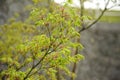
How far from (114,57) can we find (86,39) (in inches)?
88.3

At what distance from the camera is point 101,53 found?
18.0 meters

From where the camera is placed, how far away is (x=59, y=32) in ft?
20.8

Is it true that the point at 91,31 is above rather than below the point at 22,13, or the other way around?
below

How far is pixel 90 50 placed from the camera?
17.2 metres

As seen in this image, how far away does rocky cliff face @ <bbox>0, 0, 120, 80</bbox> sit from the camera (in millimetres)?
16594

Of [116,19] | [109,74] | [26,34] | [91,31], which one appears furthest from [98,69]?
[26,34]

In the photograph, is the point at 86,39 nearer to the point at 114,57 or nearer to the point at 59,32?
the point at 114,57

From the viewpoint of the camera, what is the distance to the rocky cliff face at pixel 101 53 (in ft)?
54.4

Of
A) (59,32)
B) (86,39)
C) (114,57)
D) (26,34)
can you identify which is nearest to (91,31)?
(86,39)

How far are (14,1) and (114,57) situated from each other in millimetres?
7771

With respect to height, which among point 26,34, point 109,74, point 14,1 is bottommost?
point 109,74

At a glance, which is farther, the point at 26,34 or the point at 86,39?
the point at 86,39

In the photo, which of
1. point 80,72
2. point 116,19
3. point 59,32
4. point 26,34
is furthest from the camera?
point 116,19

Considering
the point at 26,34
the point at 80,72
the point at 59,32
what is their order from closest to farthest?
the point at 59,32, the point at 26,34, the point at 80,72
